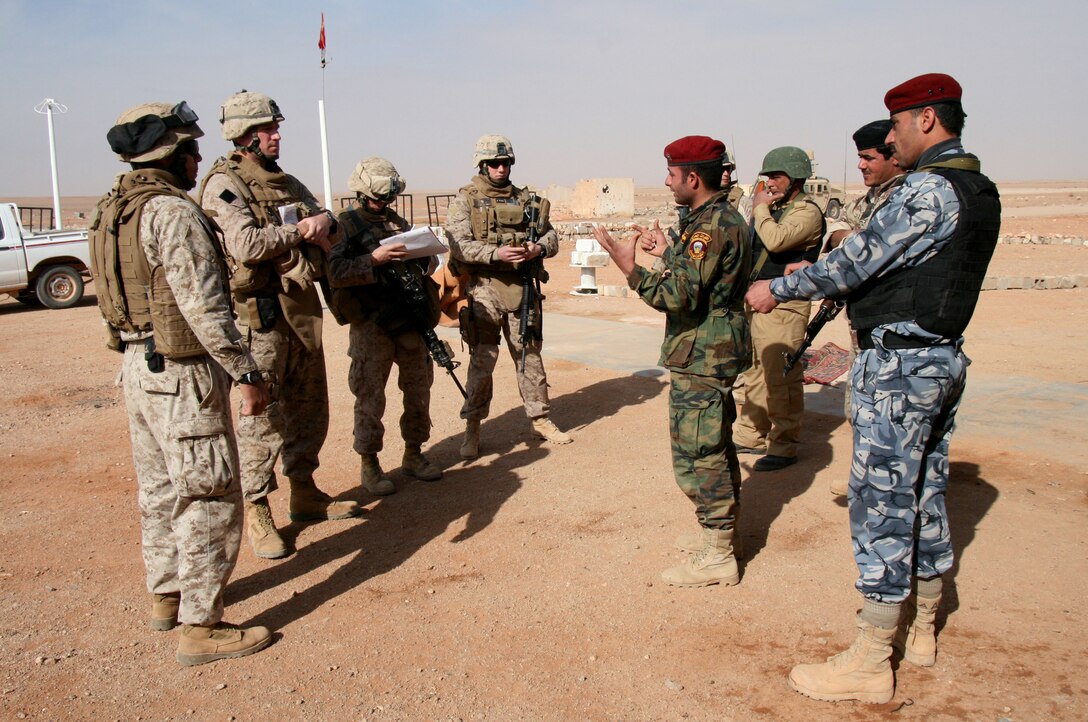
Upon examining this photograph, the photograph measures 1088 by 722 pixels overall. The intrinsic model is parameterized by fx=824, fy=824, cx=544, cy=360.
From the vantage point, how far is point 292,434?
4.55 meters

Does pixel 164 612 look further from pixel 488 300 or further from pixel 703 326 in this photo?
pixel 488 300

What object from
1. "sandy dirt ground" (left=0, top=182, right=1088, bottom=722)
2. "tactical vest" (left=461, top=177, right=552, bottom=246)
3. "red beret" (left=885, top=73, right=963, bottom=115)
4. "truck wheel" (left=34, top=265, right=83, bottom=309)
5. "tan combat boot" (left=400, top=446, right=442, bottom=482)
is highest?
"red beret" (left=885, top=73, right=963, bottom=115)

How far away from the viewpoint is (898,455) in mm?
2775

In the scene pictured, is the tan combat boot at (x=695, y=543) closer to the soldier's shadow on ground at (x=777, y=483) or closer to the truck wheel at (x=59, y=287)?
the soldier's shadow on ground at (x=777, y=483)

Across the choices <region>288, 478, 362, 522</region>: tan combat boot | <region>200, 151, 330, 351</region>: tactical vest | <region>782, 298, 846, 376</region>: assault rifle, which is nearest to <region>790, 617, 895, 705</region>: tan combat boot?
<region>782, 298, 846, 376</region>: assault rifle

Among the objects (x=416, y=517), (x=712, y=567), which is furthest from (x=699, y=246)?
(x=416, y=517)

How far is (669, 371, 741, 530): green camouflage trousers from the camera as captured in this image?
3.58 metres

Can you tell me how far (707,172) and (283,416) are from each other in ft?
8.22

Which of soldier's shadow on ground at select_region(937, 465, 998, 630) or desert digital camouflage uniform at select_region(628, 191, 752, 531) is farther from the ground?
desert digital camouflage uniform at select_region(628, 191, 752, 531)

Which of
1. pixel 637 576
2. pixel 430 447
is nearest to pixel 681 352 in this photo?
pixel 637 576

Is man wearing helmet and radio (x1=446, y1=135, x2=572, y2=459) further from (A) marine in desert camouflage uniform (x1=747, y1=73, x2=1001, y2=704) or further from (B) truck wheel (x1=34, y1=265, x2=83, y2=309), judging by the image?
(B) truck wheel (x1=34, y1=265, x2=83, y2=309)

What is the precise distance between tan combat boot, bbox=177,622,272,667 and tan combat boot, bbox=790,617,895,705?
2.09m

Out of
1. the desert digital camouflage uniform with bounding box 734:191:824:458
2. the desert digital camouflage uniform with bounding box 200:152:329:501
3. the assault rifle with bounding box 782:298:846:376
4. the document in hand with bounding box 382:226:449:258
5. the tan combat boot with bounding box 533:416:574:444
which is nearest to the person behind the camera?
the desert digital camouflage uniform with bounding box 200:152:329:501

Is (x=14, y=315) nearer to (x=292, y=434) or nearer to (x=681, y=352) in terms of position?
(x=292, y=434)
